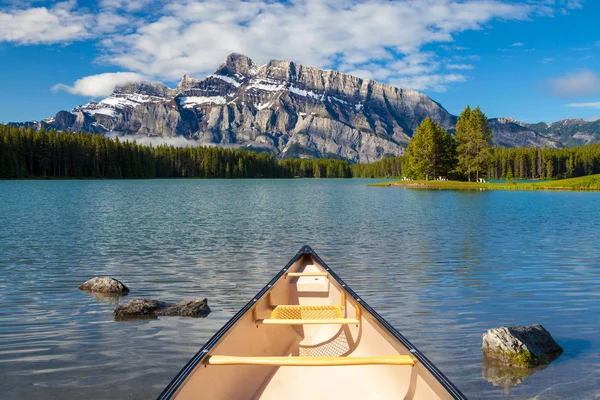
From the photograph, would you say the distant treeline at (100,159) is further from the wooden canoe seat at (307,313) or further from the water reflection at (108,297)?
the wooden canoe seat at (307,313)

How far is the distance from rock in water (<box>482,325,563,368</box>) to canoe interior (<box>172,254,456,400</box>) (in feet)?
10.1

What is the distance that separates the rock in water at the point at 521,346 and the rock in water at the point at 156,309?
280 inches

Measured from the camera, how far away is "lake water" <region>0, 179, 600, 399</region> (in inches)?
347

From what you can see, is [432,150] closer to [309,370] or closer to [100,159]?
[309,370]

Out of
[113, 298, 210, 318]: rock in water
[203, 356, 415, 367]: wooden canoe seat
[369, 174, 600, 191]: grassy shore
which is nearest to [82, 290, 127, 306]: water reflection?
[113, 298, 210, 318]: rock in water

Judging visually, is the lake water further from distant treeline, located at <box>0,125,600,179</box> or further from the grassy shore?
distant treeline, located at <box>0,125,600,179</box>

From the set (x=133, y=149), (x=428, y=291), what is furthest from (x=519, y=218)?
(x=133, y=149)

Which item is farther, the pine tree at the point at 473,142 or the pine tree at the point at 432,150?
the pine tree at the point at 432,150

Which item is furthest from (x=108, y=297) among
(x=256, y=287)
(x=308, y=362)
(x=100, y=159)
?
(x=100, y=159)

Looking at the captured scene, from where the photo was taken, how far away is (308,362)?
217 inches

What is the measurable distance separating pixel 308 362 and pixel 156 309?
26.5 ft

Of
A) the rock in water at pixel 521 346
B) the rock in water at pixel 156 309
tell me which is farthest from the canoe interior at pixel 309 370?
the rock in water at pixel 156 309

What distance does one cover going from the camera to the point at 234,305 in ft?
43.9

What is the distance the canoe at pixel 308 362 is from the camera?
5.21m
